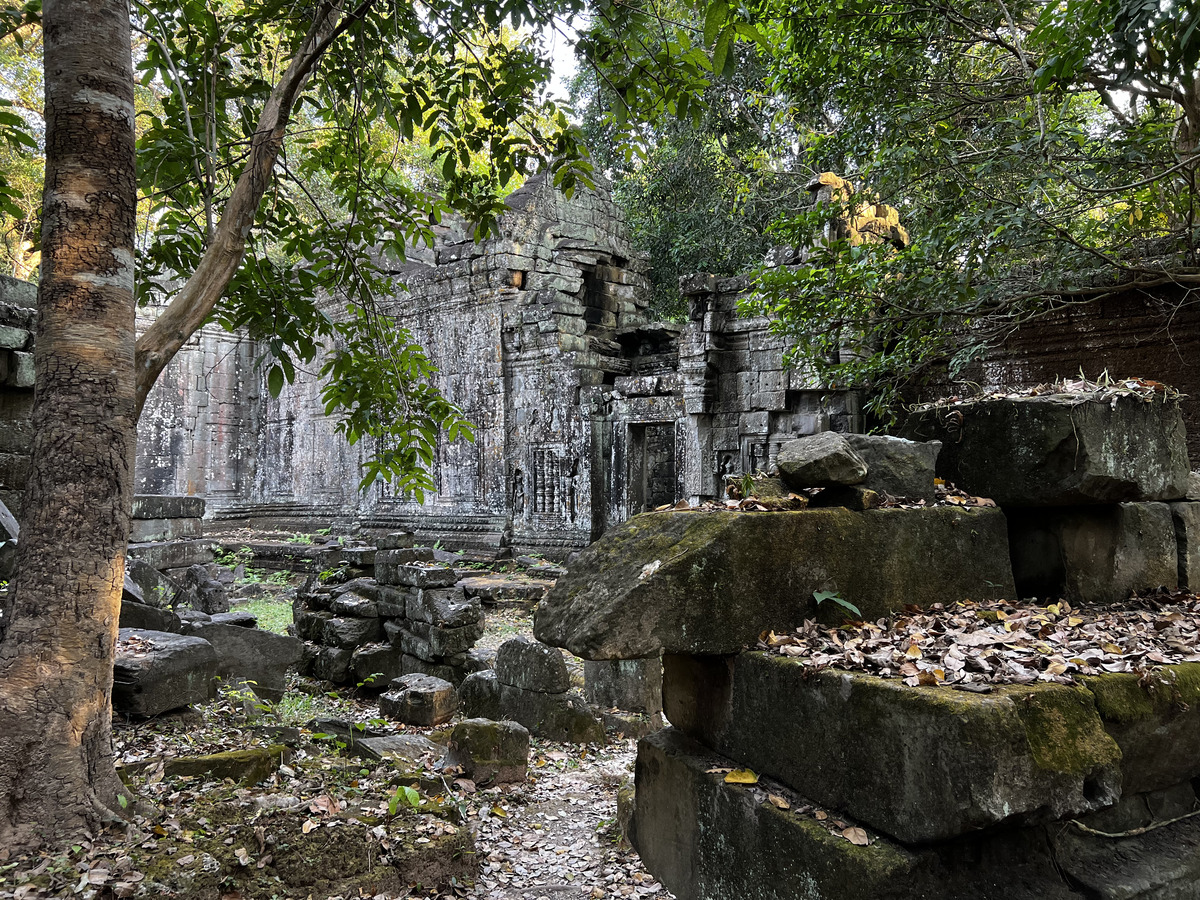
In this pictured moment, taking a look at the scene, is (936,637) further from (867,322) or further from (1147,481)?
(867,322)

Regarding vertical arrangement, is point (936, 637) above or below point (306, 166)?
below

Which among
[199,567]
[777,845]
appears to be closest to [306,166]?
[777,845]

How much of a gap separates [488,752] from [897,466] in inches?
122

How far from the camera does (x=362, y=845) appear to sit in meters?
3.00

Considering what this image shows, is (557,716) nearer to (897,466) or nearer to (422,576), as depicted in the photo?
(422,576)

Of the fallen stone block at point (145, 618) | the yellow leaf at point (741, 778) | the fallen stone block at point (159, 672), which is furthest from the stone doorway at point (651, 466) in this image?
the yellow leaf at point (741, 778)

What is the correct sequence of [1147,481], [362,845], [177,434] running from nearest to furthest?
[362,845] < [1147,481] < [177,434]

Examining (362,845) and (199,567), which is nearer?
(362,845)

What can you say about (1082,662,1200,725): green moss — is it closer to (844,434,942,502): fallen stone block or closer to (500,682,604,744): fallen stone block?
(844,434,942,502): fallen stone block

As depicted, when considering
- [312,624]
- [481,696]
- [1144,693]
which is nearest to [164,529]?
[312,624]

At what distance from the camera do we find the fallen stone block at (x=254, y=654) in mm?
5387

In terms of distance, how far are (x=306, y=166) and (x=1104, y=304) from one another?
7.17 meters

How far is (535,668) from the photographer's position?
596cm

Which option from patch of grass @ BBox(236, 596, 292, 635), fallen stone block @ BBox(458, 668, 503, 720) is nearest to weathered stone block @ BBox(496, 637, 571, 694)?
fallen stone block @ BBox(458, 668, 503, 720)
